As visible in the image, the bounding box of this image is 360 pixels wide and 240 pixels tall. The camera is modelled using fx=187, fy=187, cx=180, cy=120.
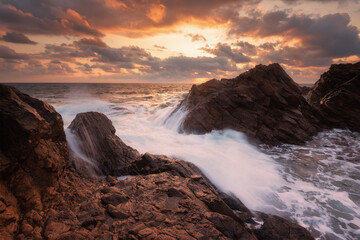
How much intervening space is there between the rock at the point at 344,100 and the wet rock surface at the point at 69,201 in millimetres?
17963

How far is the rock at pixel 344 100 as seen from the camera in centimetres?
1748

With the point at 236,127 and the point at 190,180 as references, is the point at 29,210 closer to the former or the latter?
the point at 190,180

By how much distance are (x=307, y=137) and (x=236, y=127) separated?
5.62m

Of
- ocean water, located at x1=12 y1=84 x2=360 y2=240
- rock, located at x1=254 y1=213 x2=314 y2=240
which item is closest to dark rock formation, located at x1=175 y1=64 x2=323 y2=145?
ocean water, located at x1=12 y1=84 x2=360 y2=240

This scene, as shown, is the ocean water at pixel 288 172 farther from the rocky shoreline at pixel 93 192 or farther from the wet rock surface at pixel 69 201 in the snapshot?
the wet rock surface at pixel 69 201

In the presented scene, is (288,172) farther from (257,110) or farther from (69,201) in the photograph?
(69,201)

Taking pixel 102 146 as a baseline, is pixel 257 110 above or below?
above

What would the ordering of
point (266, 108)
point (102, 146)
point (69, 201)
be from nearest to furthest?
point (69, 201) < point (102, 146) < point (266, 108)

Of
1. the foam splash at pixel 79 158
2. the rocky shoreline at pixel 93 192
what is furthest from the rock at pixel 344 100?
the foam splash at pixel 79 158

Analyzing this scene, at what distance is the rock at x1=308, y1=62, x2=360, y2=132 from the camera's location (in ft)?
57.4

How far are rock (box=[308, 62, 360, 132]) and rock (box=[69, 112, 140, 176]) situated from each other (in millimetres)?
19649

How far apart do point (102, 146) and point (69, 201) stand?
153 inches

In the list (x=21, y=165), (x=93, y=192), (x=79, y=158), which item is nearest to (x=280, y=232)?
(x=93, y=192)

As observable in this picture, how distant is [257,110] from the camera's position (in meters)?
15.3
